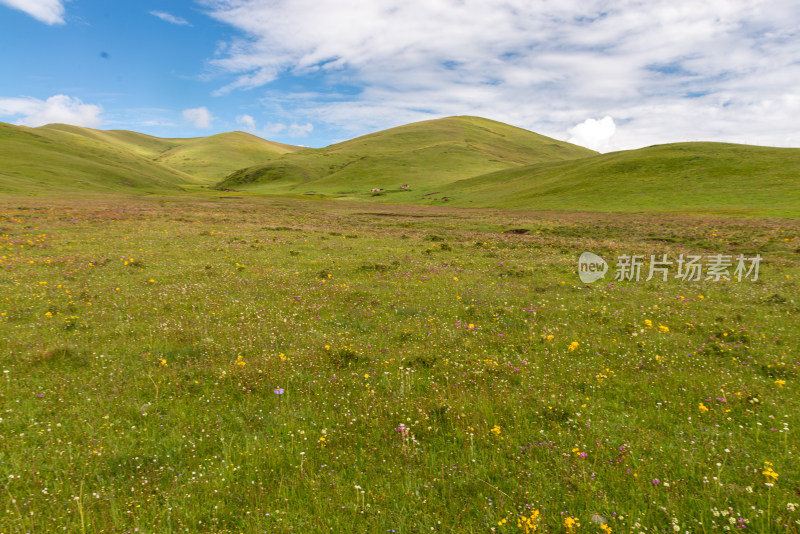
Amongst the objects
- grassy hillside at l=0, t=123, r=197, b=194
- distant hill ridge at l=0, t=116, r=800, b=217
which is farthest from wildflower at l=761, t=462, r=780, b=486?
grassy hillside at l=0, t=123, r=197, b=194

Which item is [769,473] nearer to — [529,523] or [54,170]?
[529,523]

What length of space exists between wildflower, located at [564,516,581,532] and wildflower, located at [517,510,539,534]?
0.34m

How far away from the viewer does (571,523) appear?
166 inches

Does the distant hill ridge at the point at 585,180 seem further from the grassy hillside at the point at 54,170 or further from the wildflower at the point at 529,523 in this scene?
the wildflower at the point at 529,523

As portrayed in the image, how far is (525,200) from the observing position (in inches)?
3162

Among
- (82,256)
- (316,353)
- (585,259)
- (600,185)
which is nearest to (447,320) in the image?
(316,353)

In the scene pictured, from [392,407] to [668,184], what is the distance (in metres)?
89.3

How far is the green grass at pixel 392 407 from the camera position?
470cm

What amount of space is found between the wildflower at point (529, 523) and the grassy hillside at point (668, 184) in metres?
66.7

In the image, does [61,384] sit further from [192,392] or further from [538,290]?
[538,290]

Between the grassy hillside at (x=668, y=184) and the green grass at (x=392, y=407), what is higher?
the grassy hillside at (x=668, y=184)

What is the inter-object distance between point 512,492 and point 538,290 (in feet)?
39.9

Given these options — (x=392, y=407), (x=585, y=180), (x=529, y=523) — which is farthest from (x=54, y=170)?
(x=529, y=523)

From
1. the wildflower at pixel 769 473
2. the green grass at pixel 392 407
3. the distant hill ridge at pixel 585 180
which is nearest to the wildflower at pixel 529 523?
the green grass at pixel 392 407
